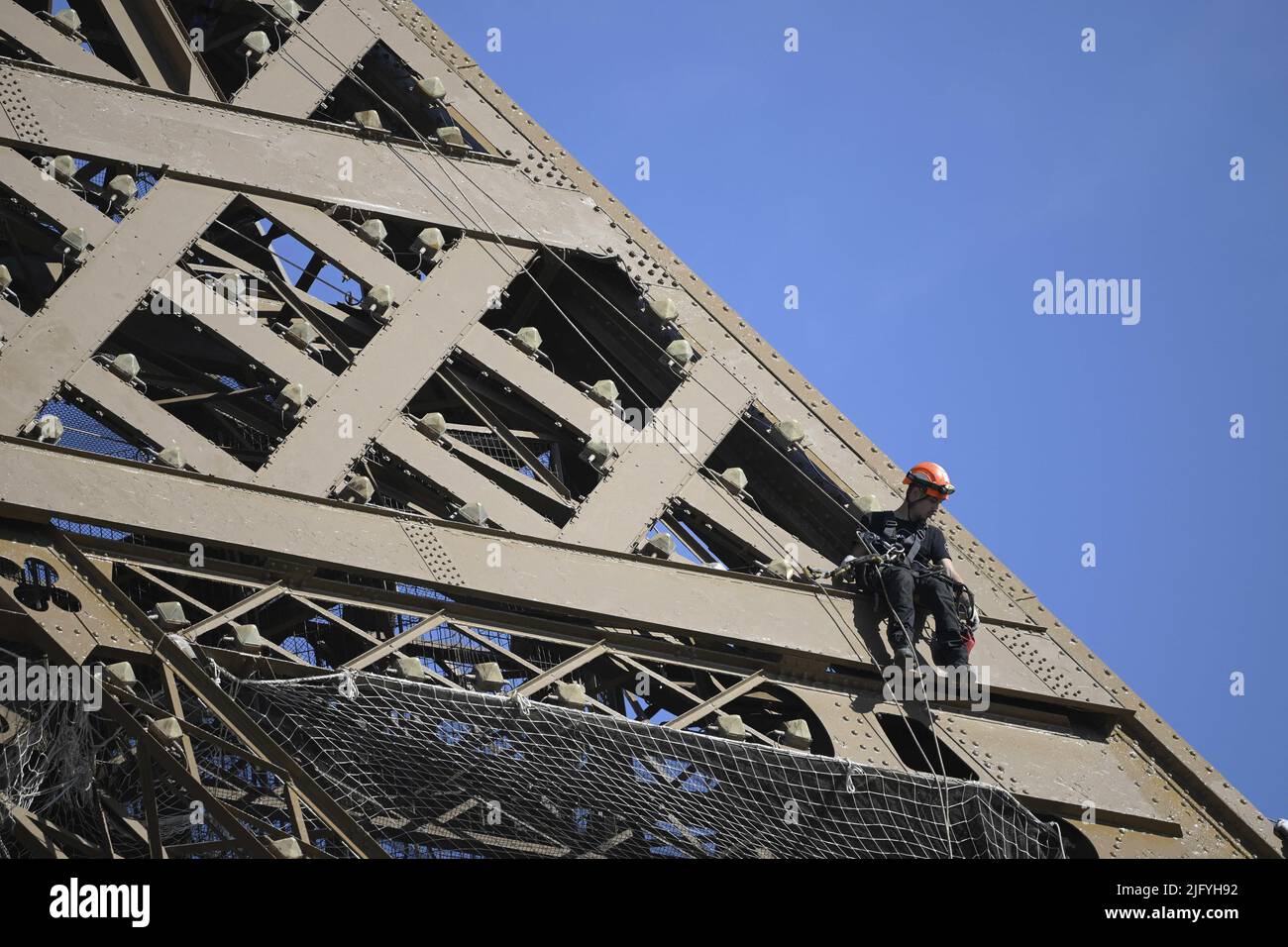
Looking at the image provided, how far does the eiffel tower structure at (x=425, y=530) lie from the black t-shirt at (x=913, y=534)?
11.2 inches

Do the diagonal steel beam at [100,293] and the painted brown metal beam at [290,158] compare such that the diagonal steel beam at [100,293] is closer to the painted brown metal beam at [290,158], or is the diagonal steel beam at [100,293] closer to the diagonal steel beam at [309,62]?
the painted brown metal beam at [290,158]

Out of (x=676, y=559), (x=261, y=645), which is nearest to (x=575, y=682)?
(x=676, y=559)

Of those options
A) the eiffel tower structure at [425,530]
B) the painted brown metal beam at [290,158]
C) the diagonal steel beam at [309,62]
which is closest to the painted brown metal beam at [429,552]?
the eiffel tower structure at [425,530]

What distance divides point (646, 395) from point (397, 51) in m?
3.60

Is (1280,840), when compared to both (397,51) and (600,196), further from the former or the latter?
(397,51)

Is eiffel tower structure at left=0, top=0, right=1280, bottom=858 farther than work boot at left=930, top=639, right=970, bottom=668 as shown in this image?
No

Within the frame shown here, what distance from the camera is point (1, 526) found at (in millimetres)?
13000

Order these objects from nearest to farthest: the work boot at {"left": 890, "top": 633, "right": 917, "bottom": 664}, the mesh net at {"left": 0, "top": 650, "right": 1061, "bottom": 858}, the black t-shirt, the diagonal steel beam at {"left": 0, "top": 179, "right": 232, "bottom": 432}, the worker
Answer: the mesh net at {"left": 0, "top": 650, "right": 1061, "bottom": 858}
the diagonal steel beam at {"left": 0, "top": 179, "right": 232, "bottom": 432}
the work boot at {"left": 890, "top": 633, "right": 917, "bottom": 664}
the worker
the black t-shirt

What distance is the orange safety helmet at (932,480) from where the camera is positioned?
15.4m

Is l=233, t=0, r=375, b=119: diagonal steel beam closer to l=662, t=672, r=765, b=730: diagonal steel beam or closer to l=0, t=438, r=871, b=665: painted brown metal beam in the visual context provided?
l=0, t=438, r=871, b=665: painted brown metal beam

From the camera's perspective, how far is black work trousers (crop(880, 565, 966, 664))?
48.2ft

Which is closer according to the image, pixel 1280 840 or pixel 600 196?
pixel 1280 840

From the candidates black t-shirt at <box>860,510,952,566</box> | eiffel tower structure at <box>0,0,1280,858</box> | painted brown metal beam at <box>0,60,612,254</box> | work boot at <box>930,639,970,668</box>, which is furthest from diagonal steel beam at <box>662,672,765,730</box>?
painted brown metal beam at <box>0,60,612,254</box>

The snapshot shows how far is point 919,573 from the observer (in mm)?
15000
